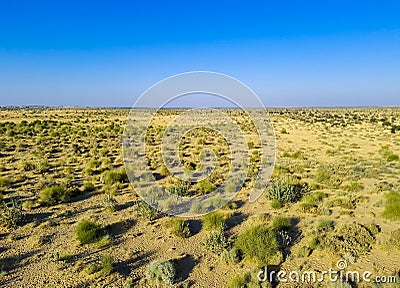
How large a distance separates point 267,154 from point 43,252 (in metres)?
17.0

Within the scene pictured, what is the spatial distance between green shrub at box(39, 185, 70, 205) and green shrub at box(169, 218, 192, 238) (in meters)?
4.99

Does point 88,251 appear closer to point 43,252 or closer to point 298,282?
point 43,252

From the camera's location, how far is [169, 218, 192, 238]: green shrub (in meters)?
8.62

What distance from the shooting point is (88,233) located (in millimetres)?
8227

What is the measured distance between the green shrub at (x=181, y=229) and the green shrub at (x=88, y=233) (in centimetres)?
205

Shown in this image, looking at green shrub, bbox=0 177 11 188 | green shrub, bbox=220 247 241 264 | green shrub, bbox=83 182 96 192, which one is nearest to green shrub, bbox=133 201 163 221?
green shrub, bbox=220 247 241 264

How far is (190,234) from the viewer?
8.73 metres

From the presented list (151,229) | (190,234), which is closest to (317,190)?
(190,234)

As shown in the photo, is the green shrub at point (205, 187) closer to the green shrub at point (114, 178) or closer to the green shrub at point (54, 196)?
the green shrub at point (114, 178)

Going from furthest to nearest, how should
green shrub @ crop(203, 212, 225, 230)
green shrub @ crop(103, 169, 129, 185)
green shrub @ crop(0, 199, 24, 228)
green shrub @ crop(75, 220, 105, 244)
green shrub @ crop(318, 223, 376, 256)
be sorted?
green shrub @ crop(103, 169, 129, 185), green shrub @ crop(0, 199, 24, 228), green shrub @ crop(203, 212, 225, 230), green shrub @ crop(75, 220, 105, 244), green shrub @ crop(318, 223, 376, 256)

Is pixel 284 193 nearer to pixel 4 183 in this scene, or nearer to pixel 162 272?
pixel 162 272

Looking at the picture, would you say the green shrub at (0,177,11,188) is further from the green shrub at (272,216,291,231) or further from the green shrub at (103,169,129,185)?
the green shrub at (272,216,291,231)

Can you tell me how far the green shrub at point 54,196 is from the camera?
1102 centimetres

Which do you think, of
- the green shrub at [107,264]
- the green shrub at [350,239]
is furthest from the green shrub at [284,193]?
the green shrub at [107,264]
